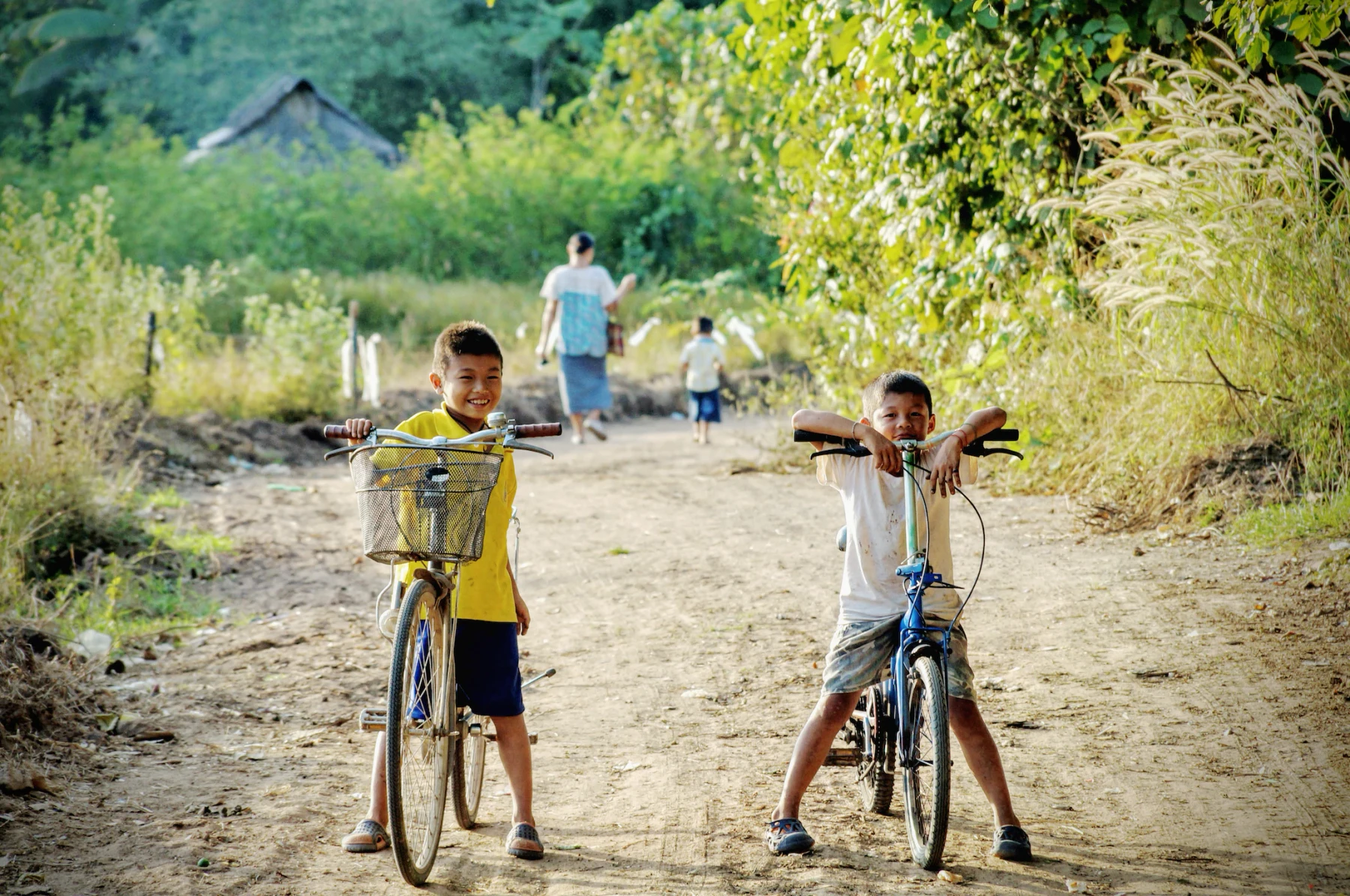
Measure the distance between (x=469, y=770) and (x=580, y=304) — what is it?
32.3ft

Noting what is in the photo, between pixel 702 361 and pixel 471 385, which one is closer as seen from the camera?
pixel 471 385

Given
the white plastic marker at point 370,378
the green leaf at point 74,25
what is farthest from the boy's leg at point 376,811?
the green leaf at point 74,25

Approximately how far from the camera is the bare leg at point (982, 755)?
12.8ft

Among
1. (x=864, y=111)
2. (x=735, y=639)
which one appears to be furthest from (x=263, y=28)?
(x=735, y=639)

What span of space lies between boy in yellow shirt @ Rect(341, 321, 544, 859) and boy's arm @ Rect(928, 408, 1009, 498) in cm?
132

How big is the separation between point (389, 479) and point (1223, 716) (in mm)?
3402

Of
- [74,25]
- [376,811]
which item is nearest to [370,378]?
[376,811]

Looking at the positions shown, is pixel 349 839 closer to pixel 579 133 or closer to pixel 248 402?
pixel 248 402

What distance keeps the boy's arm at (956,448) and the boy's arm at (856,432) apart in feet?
0.37

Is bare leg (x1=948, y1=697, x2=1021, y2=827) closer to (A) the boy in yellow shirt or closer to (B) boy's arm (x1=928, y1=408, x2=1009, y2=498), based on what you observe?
(B) boy's arm (x1=928, y1=408, x2=1009, y2=498)

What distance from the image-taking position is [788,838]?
13.0ft

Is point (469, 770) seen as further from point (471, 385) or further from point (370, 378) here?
point (370, 378)

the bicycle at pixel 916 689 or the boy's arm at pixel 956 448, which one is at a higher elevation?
the boy's arm at pixel 956 448

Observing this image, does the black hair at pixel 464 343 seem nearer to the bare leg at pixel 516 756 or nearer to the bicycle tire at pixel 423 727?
the bicycle tire at pixel 423 727
